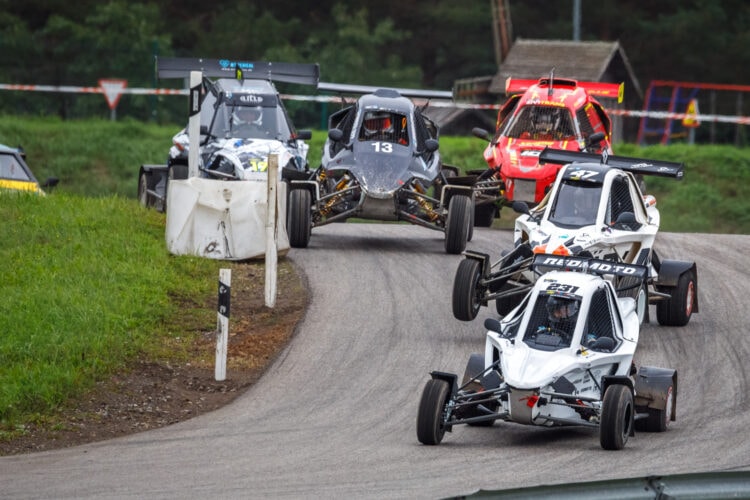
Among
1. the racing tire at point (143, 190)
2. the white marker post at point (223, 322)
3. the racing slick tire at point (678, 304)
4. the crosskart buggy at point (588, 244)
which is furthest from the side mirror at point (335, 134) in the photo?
the white marker post at point (223, 322)

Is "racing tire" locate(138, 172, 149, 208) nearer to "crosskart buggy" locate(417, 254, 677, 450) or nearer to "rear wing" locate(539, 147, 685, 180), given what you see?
"rear wing" locate(539, 147, 685, 180)

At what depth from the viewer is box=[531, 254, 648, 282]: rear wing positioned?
13.8 metres

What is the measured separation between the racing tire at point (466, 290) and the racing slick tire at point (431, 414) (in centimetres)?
404

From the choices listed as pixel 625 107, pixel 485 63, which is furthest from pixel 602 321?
pixel 485 63

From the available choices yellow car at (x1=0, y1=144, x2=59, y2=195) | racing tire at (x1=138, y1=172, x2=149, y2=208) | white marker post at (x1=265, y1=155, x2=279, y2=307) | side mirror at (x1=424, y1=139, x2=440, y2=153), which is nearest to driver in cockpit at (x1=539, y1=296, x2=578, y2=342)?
white marker post at (x1=265, y1=155, x2=279, y2=307)

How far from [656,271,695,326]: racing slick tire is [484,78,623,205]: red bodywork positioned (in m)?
5.59

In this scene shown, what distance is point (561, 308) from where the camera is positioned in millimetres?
12602

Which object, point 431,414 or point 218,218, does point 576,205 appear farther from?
point 431,414

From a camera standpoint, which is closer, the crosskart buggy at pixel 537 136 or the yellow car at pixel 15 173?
the crosskart buggy at pixel 537 136

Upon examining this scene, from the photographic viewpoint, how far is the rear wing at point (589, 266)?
1384 centimetres

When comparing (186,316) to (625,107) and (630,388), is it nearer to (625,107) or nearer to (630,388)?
(630,388)

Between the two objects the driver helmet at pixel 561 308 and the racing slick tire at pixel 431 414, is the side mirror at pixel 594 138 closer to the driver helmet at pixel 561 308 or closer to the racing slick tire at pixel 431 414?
the driver helmet at pixel 561 308

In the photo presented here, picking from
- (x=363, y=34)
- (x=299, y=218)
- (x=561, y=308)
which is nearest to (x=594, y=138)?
(x=299, y=218)

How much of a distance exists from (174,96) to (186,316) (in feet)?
80.6
